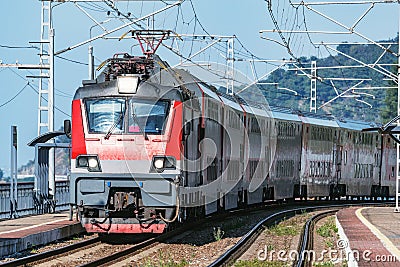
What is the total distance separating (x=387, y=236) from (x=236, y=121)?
270 inches

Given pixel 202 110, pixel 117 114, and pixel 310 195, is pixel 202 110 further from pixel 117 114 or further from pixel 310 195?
pixel 310 195

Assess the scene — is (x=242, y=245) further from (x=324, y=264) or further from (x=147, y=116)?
(x=147, y=116)

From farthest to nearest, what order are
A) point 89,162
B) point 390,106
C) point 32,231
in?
point 390,106, point 32,231, point 89,162

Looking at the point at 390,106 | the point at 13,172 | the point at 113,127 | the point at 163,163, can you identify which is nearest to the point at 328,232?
the point at 163,163

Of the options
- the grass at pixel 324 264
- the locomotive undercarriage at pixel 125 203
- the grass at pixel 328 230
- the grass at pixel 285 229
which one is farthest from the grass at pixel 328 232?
the locomotive undercarriage at pixel 125 203

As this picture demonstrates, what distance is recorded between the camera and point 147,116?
16672 millimetres

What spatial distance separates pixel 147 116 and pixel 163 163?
1.01 metres

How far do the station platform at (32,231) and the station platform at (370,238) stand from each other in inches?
230

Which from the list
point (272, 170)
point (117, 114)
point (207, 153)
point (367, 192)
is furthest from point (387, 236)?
Result: point (367, 192)

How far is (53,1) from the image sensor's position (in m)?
26.1

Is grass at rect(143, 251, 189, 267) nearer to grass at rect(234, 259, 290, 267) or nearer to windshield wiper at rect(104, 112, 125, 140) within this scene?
grass at rect(234, 259, 290, 267)

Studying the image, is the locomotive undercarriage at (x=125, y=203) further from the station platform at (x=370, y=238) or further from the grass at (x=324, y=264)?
the station platform at (x=370, y=238)

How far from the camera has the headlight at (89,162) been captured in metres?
16.5

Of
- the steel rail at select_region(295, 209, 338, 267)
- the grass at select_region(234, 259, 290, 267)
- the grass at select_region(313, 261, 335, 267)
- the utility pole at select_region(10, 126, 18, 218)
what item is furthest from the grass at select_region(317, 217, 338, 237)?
the utility pole at select_region(10, 126, 18, 218)
